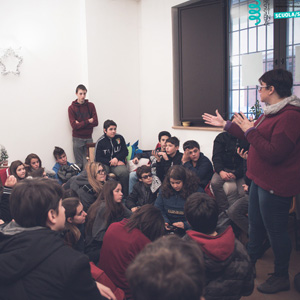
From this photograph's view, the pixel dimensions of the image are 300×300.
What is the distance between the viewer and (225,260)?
1544 millimetres

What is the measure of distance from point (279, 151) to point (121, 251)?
1.10 meters

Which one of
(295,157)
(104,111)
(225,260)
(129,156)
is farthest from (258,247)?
(104,111)

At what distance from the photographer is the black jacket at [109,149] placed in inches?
184

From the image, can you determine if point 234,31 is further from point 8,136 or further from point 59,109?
point 8,136

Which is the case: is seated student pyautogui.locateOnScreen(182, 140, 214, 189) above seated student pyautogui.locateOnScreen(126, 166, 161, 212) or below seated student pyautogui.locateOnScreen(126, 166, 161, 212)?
above

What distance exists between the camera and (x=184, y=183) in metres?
2.96

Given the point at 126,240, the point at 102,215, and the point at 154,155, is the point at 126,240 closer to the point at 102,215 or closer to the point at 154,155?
the point at 102,215

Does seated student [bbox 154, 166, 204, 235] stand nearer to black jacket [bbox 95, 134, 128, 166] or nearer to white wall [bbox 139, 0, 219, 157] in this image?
black jacket [bbox 95, 134, 128, 166]

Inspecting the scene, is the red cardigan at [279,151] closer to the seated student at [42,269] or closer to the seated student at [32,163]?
the seated student at [42,269]

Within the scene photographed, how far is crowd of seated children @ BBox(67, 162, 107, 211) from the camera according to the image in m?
3.26

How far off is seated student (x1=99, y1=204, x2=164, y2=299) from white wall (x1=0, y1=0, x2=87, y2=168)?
11.7 ft

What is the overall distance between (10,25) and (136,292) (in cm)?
492

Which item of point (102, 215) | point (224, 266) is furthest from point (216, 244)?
point (102, 215)

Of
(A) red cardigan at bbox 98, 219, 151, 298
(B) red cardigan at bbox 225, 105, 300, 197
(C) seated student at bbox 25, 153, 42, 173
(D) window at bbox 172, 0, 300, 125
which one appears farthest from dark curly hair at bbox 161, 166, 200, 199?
(C) seated student at bbox 25, 153, 42, 173
